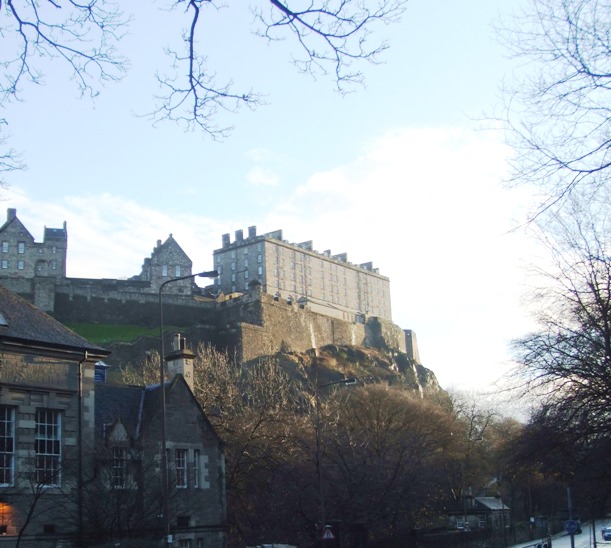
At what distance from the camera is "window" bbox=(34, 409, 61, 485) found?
24812 millimetres

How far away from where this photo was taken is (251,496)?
37781mm

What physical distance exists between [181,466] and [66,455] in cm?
572

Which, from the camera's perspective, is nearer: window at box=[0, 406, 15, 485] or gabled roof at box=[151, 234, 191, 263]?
window at box=[0, 406, 15, 485]

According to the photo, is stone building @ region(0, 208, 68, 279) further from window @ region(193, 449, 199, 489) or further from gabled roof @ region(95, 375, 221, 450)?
window @ region(193, 449, 199, 489)

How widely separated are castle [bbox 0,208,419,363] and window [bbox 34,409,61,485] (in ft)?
204

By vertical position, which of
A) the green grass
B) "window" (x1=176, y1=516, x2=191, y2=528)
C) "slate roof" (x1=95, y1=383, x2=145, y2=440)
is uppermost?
the green grass

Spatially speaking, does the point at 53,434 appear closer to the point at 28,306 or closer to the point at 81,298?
the point at 28,306

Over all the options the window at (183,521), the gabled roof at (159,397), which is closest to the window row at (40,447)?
the gabled roof at (159,397)

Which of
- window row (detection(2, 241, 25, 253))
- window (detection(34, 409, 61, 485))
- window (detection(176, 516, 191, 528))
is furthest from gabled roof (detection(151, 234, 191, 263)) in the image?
window (detection(34, 409, 61, 485))

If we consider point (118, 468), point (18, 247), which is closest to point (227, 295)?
point (18, 247)

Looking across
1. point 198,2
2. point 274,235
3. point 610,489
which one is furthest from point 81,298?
point 198,2

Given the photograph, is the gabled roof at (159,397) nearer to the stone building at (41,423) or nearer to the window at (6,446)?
the stone building at (41,423)

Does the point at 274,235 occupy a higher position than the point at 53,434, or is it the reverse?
the point at 274,235

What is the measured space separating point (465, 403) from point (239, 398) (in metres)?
42.8
